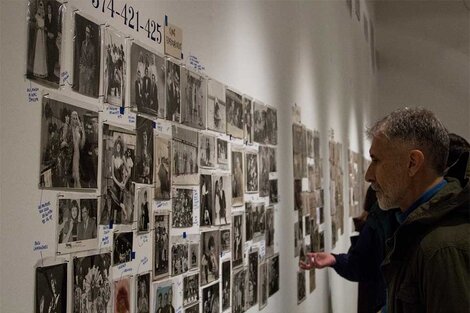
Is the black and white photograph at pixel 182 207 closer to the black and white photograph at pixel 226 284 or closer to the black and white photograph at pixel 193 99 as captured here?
the black and white photograph at pixel 193 99

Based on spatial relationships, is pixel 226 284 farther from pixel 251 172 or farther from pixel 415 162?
pixel 415 162

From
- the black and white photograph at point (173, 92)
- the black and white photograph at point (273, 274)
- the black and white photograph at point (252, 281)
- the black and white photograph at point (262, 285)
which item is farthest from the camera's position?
the black and white photograph at point (273, 274)

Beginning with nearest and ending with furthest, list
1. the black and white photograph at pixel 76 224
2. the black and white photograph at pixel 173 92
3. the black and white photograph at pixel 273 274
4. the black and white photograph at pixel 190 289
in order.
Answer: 1. the black and white photograph at pixel 76 224
2. the black and white photograph at pixel 173 92
3. the black and white photograph at pixel 190 289
4. the black and white photograph at pixel 273 274

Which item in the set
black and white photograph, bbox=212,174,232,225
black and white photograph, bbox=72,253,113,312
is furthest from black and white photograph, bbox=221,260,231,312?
black and white photograph, bbox=72,253,113,312

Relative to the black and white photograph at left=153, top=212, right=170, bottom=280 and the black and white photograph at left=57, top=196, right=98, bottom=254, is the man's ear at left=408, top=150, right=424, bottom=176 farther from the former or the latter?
the black and white photograph at left=57, top=196, right=98, bottom=254

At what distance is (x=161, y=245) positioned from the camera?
2195mm

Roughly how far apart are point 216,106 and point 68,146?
3.99ft

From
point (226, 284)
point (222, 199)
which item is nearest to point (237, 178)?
point (222, 199)

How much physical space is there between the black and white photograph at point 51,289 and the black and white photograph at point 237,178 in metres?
1.47

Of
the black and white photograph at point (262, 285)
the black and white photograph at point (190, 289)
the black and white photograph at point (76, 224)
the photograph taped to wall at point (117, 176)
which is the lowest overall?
the black and white photograph at point (262, 285)

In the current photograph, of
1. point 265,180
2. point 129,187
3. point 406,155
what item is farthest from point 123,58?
point 265,180

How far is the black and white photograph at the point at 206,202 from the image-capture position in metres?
2.57

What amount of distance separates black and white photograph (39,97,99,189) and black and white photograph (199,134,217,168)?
833 mm

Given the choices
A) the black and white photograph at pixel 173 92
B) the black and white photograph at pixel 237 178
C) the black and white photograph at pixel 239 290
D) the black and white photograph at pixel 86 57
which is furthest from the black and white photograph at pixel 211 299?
the black and white photograph at pixel 86 57
